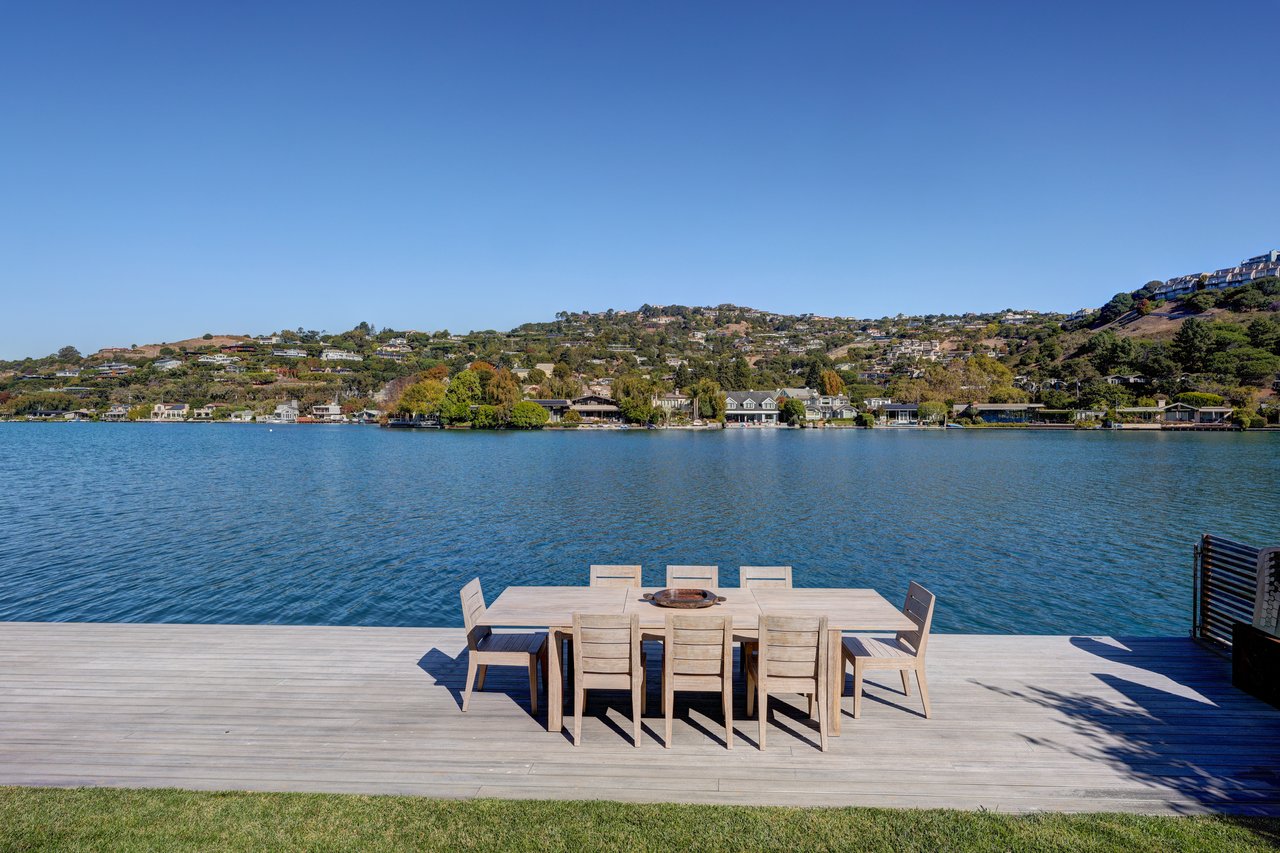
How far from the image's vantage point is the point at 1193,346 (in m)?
96.0

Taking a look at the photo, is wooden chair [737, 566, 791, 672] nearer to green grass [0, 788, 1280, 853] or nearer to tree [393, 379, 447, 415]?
green grass [0, 788, 1280, 853]

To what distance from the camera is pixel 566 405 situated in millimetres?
112500

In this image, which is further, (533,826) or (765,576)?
(765,576)

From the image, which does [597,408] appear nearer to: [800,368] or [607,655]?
[800,368]

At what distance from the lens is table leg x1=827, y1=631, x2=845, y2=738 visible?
495cm

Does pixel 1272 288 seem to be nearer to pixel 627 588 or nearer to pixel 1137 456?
pixel 1137 456

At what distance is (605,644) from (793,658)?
1366mm

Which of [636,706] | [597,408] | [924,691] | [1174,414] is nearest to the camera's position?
[636,706]

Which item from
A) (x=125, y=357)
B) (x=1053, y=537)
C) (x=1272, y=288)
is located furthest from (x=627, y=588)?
(x=125, y=357)

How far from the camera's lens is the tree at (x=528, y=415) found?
311ft

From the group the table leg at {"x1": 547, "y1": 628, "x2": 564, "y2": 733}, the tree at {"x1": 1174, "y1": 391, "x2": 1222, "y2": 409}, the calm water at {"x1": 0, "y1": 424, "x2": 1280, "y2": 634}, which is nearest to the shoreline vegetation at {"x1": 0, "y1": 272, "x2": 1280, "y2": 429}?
the tree at {"x1": 1174, "y1": 391, "x2": 1222, "y2": 409}

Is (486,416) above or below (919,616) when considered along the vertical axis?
below

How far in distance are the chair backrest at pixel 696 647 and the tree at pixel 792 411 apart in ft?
355

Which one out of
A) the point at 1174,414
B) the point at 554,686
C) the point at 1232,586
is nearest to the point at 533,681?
the point at 554,686
